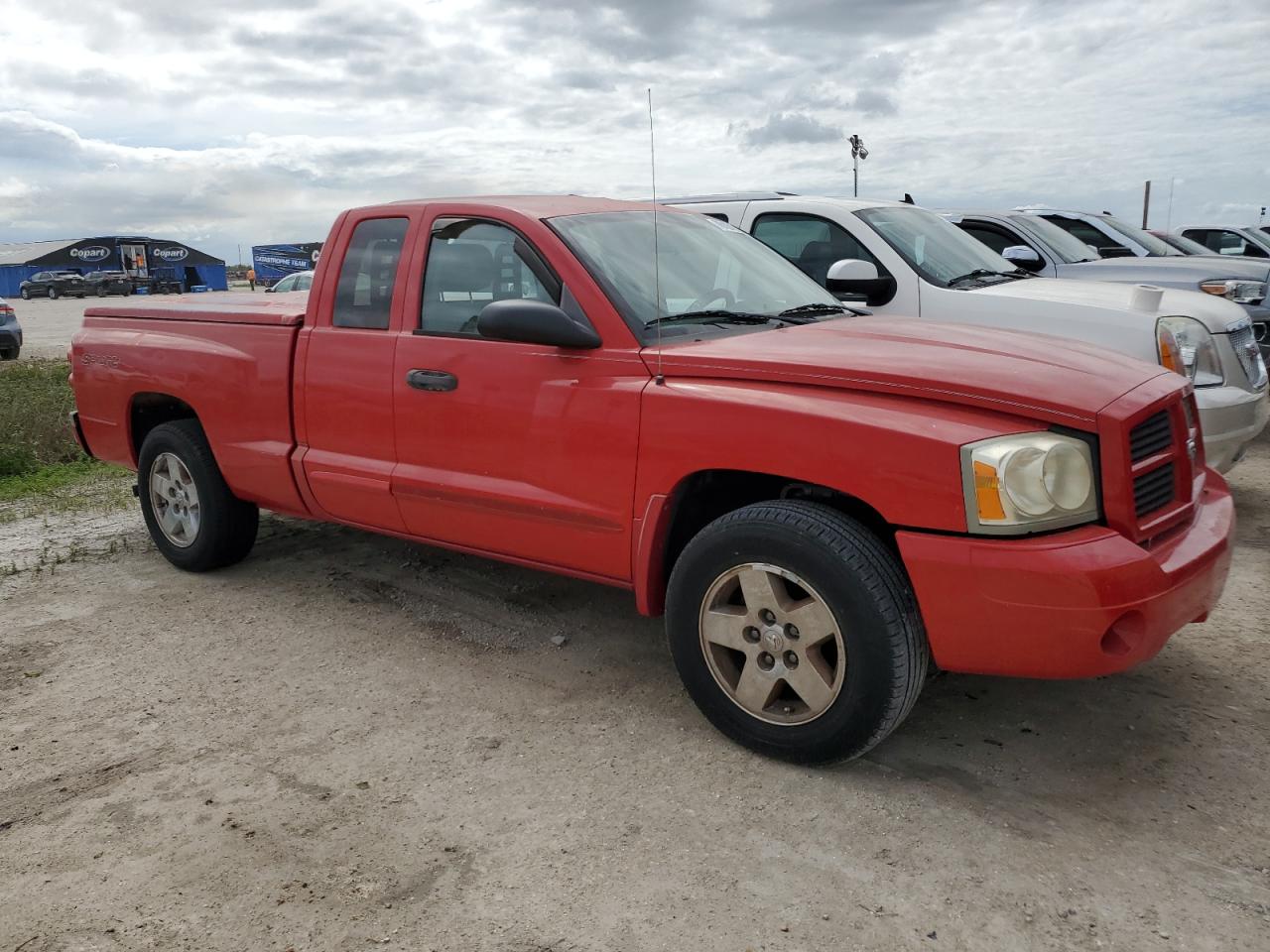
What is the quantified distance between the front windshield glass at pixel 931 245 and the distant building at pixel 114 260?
62713 millimetres

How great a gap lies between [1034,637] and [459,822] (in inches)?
65.6

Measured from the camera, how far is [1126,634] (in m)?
2.83

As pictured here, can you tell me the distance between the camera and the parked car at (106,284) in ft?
189

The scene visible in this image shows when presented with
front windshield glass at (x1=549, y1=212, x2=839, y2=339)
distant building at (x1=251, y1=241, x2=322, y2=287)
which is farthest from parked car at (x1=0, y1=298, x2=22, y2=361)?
distant building at (x1=251, y1=241, x2=322, y2=287)

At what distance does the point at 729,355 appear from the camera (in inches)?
134

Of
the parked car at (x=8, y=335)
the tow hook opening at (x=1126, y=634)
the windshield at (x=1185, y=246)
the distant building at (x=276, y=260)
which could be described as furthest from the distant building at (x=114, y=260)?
the tow hook opening at (x=1126, y=634)

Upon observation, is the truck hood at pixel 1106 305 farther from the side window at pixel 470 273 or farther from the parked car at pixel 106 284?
the parked car at pixel 106 284

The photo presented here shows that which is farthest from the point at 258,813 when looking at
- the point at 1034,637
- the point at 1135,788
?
the point at 1135,788

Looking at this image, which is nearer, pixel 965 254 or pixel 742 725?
pixel 742 725

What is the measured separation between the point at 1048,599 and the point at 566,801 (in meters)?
1.47

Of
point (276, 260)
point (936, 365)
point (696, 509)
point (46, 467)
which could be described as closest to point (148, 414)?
point (46, 467)

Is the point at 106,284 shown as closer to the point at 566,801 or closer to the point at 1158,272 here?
the point at 1158,272

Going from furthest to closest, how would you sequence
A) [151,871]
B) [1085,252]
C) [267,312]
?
[1085,252] < [267,312] < [151,871]

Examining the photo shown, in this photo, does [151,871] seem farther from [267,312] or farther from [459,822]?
[267,312]
